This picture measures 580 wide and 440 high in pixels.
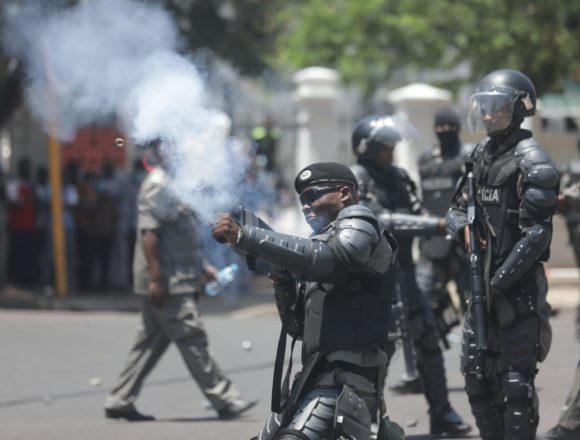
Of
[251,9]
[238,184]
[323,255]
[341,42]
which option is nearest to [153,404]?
[238,184]

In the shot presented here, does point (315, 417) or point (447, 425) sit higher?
point (315, 417)

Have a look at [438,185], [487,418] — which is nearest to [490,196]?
[487,418]

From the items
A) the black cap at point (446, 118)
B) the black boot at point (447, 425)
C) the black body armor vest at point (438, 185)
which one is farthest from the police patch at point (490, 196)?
the black cap at point (446, 118)

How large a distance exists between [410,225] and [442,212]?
74.6 inches

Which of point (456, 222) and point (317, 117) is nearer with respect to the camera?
point (456, 222)

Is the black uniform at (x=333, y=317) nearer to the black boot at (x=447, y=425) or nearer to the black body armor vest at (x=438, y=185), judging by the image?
the black boot at (x=447, y=425)

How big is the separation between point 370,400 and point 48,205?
37.5 ft

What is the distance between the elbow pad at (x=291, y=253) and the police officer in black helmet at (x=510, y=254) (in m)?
1.36

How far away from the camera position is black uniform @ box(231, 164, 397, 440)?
512cm

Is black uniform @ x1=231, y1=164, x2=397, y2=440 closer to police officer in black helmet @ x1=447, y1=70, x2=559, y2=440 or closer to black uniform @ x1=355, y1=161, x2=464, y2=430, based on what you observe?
police officer in black helmet @ x1=447, y1=70, x2=559, y2=440

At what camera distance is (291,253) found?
5.11 metres

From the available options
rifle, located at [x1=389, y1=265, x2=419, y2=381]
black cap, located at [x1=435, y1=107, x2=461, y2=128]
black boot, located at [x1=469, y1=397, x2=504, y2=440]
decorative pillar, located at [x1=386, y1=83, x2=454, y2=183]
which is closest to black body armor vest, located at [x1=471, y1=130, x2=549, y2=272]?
black boot, located at [x1=469, y1=397, x2=504, y2=440]

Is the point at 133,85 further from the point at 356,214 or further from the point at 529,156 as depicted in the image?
the point at 356,214

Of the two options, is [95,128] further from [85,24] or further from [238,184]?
[238,184]
